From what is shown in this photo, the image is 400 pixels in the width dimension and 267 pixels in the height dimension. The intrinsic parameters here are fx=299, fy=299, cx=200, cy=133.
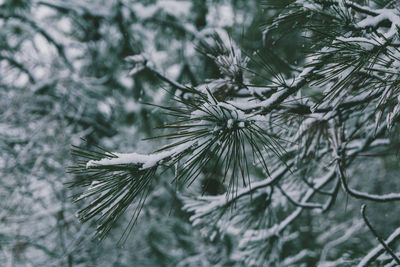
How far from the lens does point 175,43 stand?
363cm

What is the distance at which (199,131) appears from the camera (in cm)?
72

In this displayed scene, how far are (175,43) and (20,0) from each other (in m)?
1.81

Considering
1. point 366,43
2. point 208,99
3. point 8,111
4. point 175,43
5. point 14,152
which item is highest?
point 175,43

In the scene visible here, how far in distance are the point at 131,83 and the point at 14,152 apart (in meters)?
1.49

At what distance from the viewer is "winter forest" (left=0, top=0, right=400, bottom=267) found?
763 millimetres

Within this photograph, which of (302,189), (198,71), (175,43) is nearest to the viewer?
(302,189)

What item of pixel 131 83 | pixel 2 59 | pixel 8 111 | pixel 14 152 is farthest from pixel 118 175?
pixel 2 59

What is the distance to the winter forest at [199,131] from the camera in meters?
0.76

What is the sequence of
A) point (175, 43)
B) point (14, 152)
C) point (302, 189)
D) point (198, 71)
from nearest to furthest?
point (302, 189) < point (14, 152) < point (198, 71) < point (175, 43)

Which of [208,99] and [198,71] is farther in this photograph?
[198,71]

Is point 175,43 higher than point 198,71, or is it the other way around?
point 175,43

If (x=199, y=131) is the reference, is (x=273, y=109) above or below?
above

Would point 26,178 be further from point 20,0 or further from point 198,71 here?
point 20,0

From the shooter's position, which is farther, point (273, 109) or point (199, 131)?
point (273, 109)
